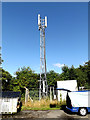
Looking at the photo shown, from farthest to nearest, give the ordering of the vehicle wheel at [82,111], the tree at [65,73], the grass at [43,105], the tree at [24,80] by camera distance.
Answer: the tree at [65,73] → the tree at [24,80] → the grass at [43,105] → the vehicle wheel at [82,111]

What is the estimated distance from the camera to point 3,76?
13.5 meters

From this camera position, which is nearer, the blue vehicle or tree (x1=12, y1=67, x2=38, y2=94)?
the blue vehicle

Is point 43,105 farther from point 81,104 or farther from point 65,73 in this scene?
point 65,73

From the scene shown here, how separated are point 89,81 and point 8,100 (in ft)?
79.2

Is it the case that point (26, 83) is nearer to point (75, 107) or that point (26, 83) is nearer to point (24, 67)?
point (24, 67)

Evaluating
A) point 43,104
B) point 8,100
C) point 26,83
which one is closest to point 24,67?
point 26,83

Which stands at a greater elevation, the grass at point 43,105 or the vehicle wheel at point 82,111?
the vehicle wheel at point 82,111

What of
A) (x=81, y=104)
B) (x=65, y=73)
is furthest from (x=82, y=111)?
(x=65, y=73)

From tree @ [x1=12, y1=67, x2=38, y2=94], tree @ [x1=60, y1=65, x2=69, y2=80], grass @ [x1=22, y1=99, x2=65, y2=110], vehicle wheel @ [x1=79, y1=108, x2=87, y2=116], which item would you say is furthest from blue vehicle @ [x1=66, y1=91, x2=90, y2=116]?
tree @ [x1=60, y1=65, x2=69, y2=80]

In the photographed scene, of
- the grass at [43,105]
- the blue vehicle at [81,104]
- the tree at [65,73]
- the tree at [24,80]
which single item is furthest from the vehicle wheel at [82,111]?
the tree at [65,73]

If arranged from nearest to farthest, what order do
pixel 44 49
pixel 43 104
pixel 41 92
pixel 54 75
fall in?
pixel 43 104, pixel 41 92, pixel 44 49, pixel 54 75

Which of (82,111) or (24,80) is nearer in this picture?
(82,111)

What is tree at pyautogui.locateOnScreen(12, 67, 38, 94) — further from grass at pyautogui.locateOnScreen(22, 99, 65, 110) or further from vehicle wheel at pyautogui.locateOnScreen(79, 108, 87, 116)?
vehicle wheel at pyautogui.locateOnScreen(79, 108, 87, 116)

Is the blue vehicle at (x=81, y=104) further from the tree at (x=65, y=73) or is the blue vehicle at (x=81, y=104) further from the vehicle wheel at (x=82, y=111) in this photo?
the tree at (x=65, y=73)
